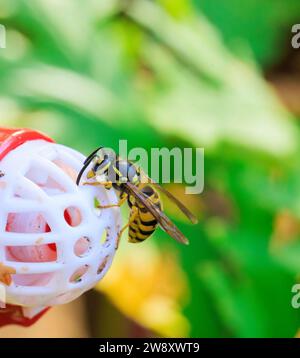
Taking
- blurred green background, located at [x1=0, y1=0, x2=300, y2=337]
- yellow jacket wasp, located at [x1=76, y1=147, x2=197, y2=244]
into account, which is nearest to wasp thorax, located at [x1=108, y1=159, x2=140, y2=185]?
yellow jacket wasp, located at [x1=76, y1=147, x2=197, y2=244]

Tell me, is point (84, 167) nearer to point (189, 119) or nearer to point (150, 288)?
point (189, 119)

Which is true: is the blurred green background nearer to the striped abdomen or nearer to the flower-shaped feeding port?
the striped abdomen

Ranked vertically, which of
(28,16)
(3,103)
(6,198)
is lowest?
(6,198)

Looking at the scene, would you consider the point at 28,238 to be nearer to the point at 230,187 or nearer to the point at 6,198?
the point at 6,198

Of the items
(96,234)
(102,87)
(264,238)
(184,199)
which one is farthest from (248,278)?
(96,234)

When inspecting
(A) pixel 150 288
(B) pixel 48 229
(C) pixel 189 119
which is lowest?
(A) pixel 150 288

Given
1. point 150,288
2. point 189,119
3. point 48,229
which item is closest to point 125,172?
point 48,229

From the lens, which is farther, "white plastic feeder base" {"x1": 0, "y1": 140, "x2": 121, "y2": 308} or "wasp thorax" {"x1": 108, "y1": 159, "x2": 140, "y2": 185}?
"wasp thorax" {"x1": 108, "y1": 159, "x2": 140, "y2": 185}
